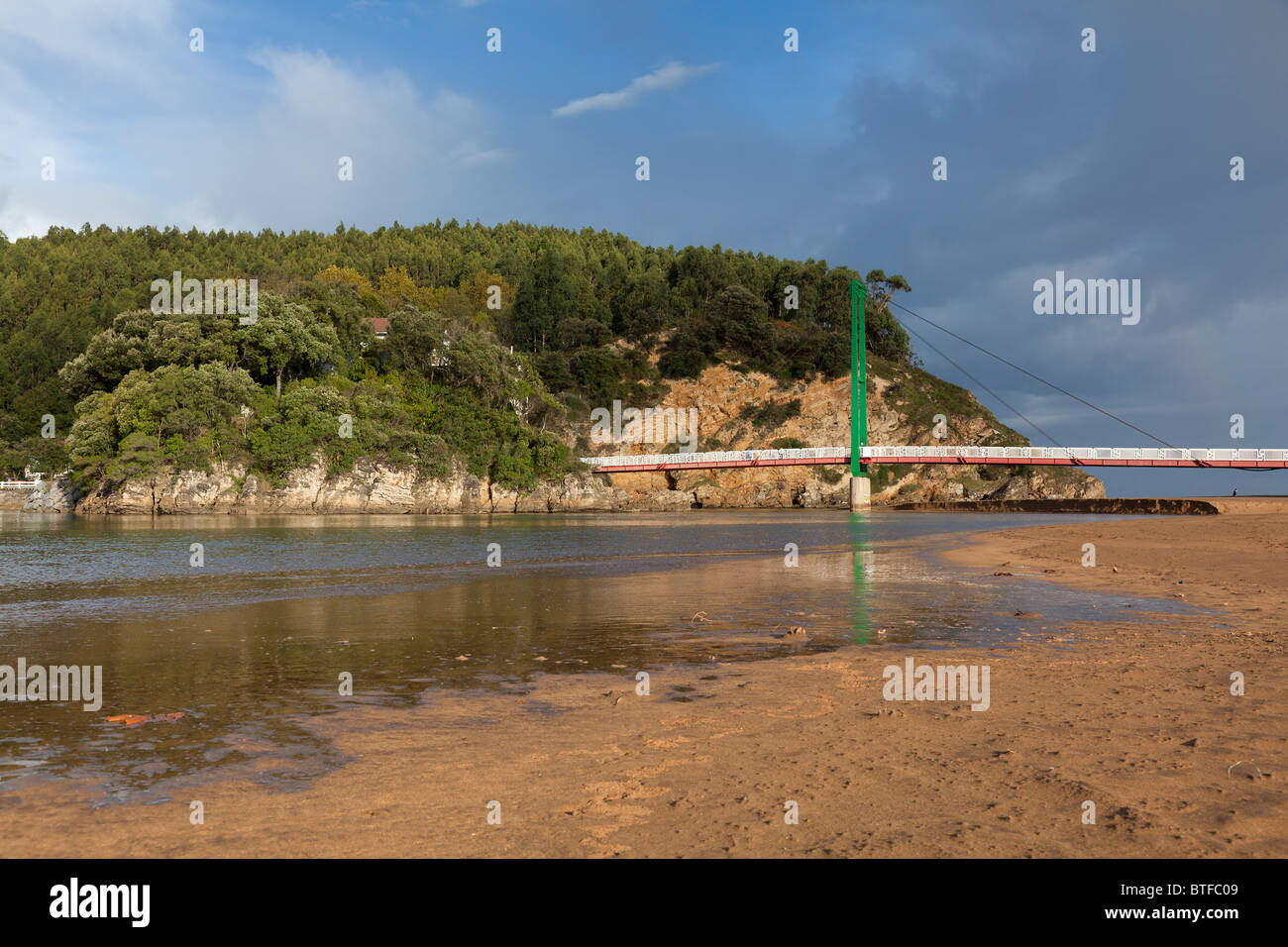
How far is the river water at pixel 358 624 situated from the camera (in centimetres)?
777

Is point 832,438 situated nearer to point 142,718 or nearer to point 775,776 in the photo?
point 142,718

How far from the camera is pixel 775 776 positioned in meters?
6.55

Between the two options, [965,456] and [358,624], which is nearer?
[358,624]

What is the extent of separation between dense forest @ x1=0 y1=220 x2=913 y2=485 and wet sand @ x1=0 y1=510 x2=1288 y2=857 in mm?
73359

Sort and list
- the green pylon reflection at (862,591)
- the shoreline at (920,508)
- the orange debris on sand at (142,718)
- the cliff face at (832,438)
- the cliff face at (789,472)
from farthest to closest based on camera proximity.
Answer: the cliff face at (832,438) → the cliff face at (789,472) → the shoreline at (920,508) → the green pylon reflection at (862,591) → the orange debris on sand at (142,718)

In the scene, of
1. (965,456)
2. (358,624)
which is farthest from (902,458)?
(358,624)

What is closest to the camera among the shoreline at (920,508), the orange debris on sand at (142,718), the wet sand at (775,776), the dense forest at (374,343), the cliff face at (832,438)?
the wet sand at (775,776)

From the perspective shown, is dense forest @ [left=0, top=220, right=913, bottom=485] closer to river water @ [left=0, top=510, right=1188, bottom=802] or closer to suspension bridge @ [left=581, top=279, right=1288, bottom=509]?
suspension bridge @ [left=581, top=279, right=1288, bottom=509]

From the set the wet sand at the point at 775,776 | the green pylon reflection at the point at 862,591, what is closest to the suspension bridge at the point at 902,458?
the green pylon reflection at the point at 862,591

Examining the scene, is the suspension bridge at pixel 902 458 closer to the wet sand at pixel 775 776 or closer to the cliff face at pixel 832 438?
the cliff face at pixel 832 438

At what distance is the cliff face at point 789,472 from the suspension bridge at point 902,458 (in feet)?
28.0

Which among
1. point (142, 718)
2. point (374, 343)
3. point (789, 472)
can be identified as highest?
point (374, 343)

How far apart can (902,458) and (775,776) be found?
93.7 metres
